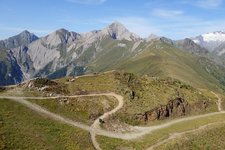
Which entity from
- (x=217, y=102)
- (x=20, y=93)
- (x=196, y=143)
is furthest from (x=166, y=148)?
(x=217, y=102)

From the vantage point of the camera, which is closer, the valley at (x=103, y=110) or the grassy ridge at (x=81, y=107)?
the valley at (x=103, y=110)

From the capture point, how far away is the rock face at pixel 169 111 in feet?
339

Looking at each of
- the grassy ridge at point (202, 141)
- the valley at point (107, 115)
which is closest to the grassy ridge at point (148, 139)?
the valley at point (107, 115)

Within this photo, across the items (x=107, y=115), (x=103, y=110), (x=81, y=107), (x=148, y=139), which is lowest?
(x=148, y=139)

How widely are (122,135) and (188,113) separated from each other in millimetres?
35581

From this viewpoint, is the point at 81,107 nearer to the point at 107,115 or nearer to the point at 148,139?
the point at 107,115

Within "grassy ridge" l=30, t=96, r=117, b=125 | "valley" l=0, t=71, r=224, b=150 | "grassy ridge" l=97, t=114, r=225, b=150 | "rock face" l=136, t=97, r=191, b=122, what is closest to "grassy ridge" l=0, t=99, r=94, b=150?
"valley" l=0, t=71, r=224, b=150

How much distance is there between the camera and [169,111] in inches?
4395

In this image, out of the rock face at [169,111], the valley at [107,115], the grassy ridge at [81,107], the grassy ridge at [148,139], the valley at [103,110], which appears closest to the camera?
the valley at [107,115]

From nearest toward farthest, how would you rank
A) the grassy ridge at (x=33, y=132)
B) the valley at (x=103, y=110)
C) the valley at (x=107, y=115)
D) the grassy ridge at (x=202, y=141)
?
1. the grassy ridge at (x=33, y=132)
2. the valley at (x=107, y=115)
3. the grassy ridge at (x=202, y=141)
4. the valley at (x=103, y=110)

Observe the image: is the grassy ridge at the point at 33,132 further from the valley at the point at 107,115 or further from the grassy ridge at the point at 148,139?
the grassy ridge at the point at 148,139

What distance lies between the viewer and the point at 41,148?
7256 centimetres

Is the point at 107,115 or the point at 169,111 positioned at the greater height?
the point at 107,115

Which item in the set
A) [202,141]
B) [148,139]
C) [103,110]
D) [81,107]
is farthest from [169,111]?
Answer: [81,107]
